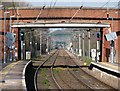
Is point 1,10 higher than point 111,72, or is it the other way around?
point 1,10

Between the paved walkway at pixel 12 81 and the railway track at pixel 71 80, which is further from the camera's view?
the railway track at pixel 71 80

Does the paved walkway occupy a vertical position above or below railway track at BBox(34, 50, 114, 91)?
above

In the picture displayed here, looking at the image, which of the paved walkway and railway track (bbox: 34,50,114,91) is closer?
the paved walkway

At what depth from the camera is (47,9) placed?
57.0 metres

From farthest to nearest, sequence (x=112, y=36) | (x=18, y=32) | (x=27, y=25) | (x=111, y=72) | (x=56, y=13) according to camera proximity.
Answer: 1. (x=56, y=13)
2. (x=18, y=32)
3. (x=27, y=25)
4. (x=112, y=36)
5. (x=111, y=72)

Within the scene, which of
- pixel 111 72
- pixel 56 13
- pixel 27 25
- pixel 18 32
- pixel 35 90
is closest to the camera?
pixel 35 90

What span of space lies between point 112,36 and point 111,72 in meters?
12.1

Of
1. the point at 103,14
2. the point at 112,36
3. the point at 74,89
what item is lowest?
the point at 74,89

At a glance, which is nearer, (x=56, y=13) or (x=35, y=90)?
(x=35, y=90)

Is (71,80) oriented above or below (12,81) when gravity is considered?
below

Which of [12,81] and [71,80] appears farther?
[71,80]

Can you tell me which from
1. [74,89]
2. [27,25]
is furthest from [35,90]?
[27,25]

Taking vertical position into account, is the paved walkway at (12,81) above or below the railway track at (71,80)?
above

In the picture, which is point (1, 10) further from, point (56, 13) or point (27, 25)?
point (27, 25)
